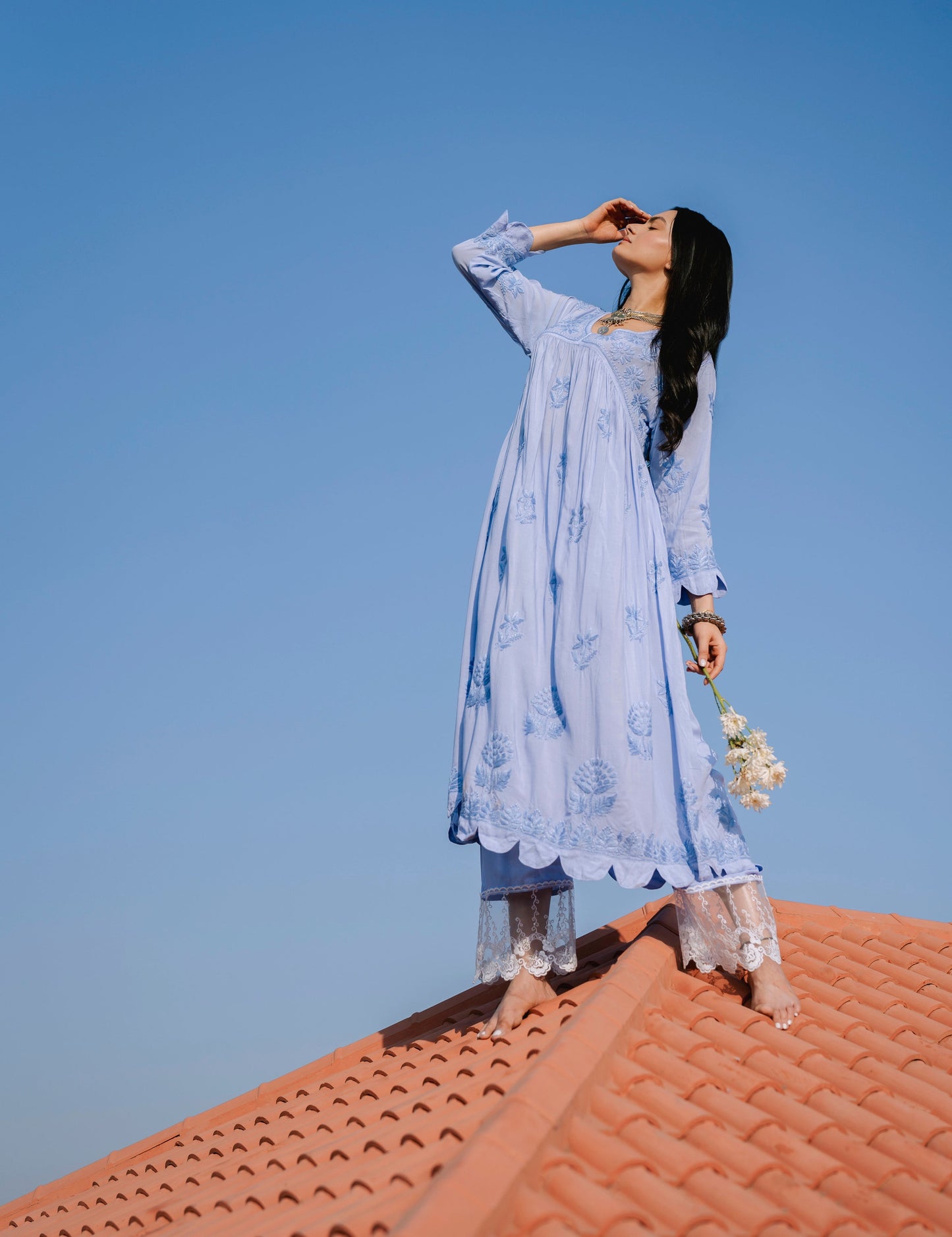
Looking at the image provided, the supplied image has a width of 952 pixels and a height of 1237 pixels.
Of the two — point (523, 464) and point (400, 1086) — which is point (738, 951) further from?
point (523, 464)

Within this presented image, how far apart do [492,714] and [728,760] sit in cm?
79

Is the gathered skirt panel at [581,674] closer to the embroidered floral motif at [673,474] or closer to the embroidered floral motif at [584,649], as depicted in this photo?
the embroidered floral motif at [584,649]

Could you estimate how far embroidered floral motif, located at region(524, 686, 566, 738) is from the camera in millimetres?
3508

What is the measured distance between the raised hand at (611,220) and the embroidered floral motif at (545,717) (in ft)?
5.80

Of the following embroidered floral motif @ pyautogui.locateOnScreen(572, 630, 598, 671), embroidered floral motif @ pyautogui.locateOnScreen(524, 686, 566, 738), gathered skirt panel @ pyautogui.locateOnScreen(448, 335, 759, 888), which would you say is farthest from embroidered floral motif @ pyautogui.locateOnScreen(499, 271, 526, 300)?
embroidered floral motif @ pyautogui.locateOnScreen(524, 686, 566, 738)

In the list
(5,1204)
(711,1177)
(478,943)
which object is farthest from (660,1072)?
(5,1204)

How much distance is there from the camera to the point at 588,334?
13.0 feet

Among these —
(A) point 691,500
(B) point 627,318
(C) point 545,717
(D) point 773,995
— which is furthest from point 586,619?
(D) point 773,995

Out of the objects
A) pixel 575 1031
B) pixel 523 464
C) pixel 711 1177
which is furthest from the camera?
pixel 523 464

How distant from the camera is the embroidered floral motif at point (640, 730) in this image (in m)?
3.42

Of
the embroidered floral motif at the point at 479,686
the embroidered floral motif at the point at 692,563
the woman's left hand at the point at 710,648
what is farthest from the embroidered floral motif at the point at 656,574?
the embroidered floral motif at the point at 479,686

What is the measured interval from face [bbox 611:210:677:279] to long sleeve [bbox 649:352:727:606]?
0.40m

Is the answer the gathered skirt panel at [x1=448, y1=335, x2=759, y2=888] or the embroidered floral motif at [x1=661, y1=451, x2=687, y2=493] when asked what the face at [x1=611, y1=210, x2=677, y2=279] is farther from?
the embroidered floral motif at [x1=661, y1=451, x2=687, y2=493]

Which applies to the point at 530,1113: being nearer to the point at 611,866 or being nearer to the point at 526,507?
the point at 611,866
